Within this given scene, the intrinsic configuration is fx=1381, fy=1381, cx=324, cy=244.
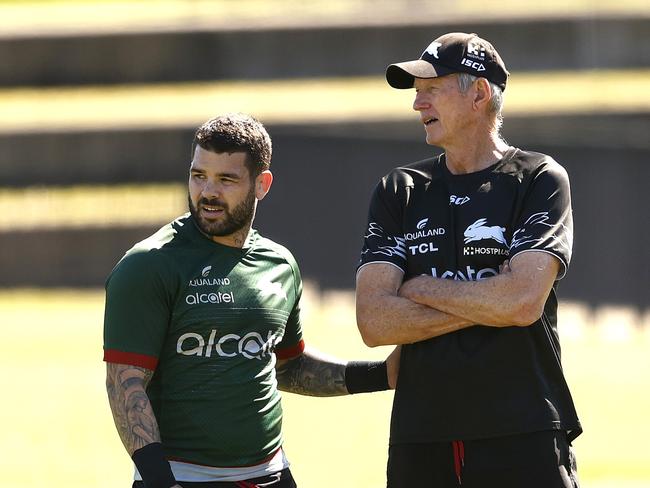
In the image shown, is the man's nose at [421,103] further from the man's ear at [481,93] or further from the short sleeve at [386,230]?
the short sleeve at [386,230]

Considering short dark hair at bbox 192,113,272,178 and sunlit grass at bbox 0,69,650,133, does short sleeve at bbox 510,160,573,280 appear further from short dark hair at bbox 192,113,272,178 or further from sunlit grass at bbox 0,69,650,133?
sunlit grass at bbox 0,69,650,133

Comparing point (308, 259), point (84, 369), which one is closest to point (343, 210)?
point (308, 259)

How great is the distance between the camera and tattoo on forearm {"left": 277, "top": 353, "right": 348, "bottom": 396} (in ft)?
18.4

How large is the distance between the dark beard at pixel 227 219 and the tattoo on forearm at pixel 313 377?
0.83 m

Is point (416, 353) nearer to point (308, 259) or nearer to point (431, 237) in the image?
point (431, 237)

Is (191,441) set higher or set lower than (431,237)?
lower

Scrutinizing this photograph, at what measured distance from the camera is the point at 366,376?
559 centimetres

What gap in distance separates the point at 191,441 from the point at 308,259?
2289cm

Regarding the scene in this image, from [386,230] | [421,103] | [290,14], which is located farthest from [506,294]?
[290,14]

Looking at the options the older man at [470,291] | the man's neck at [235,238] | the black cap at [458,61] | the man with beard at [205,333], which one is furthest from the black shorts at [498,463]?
the black cap at [458,61]

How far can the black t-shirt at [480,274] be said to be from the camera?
4.91 m

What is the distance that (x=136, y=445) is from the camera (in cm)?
466

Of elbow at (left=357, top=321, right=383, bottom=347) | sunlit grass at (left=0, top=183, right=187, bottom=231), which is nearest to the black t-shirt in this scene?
elbow at (left=357, top=321, right=383, bottom=347)

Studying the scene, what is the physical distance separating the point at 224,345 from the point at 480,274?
98 cm
